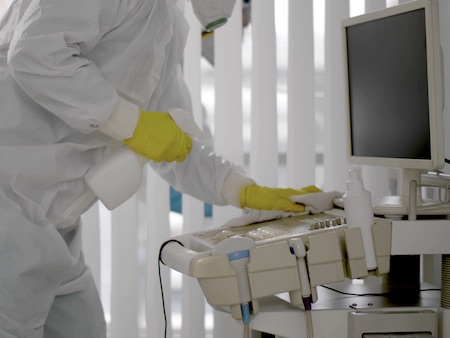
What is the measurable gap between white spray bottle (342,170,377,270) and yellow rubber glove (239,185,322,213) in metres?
0.34

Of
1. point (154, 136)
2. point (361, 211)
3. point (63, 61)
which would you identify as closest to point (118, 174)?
point (154, 136)

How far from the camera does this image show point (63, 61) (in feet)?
4.55

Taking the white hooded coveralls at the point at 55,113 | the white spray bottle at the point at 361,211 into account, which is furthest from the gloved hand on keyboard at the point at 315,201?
the white hooded coveralls at the point at 55,113

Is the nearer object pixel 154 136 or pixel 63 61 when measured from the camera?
pixel 63 61

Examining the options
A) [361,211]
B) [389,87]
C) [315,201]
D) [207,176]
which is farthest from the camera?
[207,176]

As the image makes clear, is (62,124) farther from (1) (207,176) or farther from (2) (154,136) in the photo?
(1) (207,176)

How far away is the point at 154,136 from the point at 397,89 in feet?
1.76

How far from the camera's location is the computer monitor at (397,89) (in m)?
1.37

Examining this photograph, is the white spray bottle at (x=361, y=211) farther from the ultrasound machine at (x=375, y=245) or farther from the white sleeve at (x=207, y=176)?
the white sleeve at (x=207, y=176)

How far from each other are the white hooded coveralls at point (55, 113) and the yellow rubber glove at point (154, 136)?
0.09ft

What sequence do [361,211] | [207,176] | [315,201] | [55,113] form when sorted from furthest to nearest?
[207,176], [315,201], [55,113], [361,211]

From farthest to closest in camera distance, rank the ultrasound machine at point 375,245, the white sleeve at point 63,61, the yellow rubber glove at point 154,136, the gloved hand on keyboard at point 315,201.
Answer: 1. the gloved hand on keyboard at point 315,201
2. the yellow rubber glove at point 154,136
3. the white sleeve at point 63,61
4. the ultrasound machine at point 375,245

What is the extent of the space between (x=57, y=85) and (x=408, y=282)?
3.01 ft

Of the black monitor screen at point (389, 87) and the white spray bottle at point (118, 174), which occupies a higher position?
the black monitor screen at point (389, 87)
